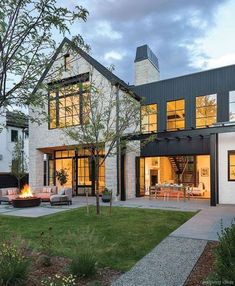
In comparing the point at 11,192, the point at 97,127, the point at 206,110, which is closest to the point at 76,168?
the point at 11,192

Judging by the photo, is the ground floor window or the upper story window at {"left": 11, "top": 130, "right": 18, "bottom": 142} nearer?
the ground floor window

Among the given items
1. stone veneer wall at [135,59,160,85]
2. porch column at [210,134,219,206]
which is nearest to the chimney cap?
stone veneer wall at [135,59,160,85]

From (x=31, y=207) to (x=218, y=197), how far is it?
10.1 metres

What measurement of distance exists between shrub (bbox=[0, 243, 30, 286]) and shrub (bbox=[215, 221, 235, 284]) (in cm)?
298

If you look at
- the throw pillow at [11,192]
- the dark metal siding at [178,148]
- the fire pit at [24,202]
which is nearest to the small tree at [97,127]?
the fire pit at [24,202]

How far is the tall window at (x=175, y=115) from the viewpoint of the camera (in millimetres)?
19688

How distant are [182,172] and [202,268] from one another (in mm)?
19337

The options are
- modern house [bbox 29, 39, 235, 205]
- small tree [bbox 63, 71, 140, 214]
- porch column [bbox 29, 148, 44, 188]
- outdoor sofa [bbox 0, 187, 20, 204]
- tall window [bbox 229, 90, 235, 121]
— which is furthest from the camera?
porch column [bbox 29, 148, 44, 188]

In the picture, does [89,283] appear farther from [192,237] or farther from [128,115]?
[128,115]

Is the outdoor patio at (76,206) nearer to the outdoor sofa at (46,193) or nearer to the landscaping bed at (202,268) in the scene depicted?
the outdoor sofa at (46,193)

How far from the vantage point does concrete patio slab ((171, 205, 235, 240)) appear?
8503 millimetres

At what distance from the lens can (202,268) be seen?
5793mm

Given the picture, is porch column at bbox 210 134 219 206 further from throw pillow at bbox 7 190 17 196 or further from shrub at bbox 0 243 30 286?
shrub at bbox 0 243 30 286

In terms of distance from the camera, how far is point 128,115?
13656 mm
